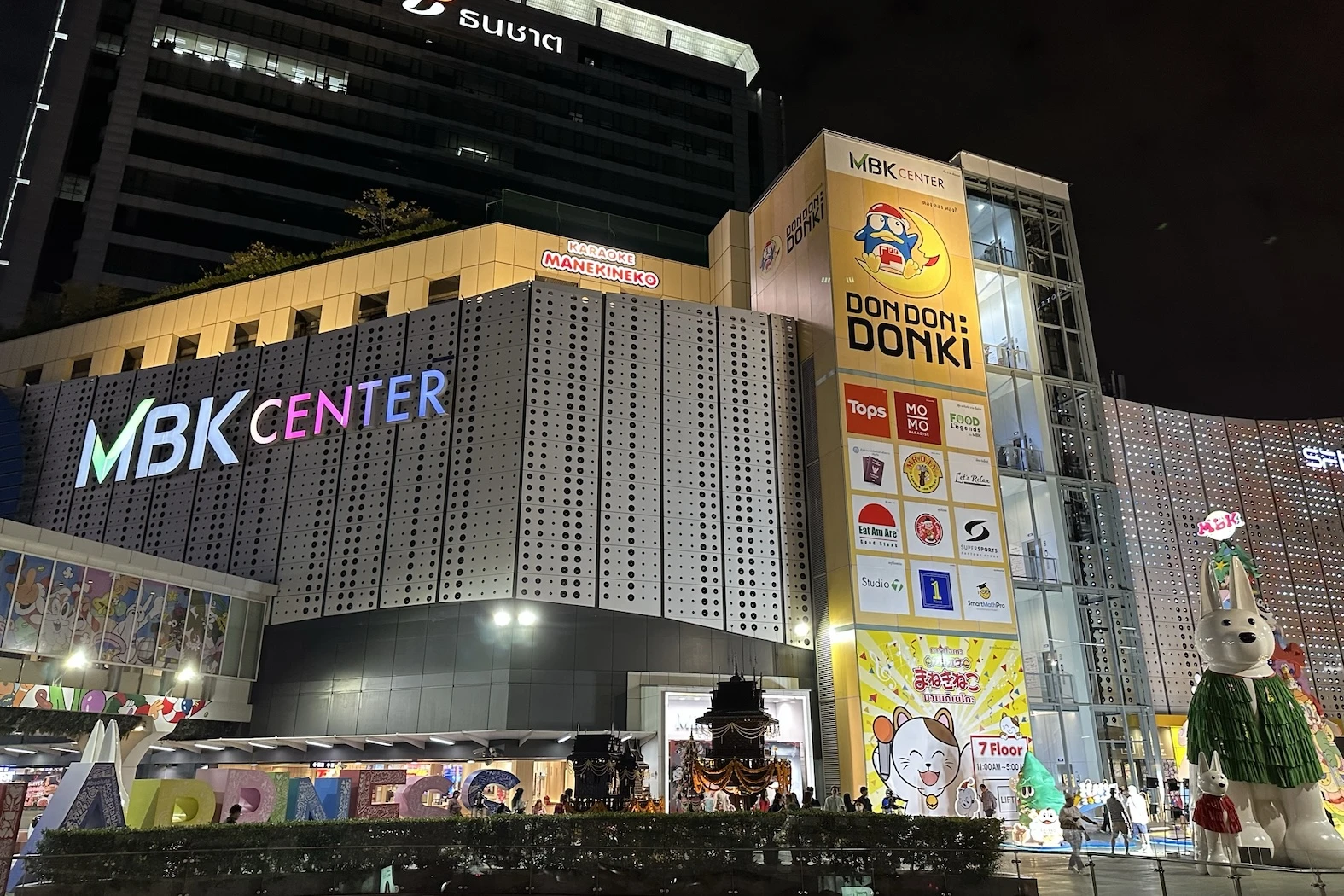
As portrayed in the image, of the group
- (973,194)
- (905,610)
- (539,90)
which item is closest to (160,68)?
(539,90)

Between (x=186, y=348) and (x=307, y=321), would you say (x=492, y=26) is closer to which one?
(x=186, y=348)

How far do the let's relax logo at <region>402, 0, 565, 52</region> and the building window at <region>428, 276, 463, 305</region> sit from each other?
1636 inches

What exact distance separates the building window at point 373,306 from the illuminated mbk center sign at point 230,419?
5.09 metres

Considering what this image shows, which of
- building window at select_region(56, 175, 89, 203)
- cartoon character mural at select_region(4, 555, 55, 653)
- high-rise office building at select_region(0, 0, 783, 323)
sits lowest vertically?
cartoon character mural at select_region(4, 555, 55, 653)

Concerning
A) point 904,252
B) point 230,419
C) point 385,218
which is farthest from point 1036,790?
point 385,218

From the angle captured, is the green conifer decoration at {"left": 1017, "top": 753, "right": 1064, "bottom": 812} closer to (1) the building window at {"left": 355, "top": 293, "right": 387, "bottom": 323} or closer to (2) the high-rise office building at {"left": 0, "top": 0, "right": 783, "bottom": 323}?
(1) the building window at {"left": 355, "top": 293, "right": 387, "bottom": 323}

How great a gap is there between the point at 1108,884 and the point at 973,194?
1006 inches

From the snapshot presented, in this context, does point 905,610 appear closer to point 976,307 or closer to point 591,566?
point 591,566

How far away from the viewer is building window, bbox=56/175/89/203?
2212 inches

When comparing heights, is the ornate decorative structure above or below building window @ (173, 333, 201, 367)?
below

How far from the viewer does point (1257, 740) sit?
48.6ft

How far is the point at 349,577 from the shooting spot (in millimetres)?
25859

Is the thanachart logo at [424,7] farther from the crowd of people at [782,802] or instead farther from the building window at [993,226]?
the crowd of people at [782,802]

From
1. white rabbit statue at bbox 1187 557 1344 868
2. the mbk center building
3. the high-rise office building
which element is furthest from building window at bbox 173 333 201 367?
white rabbit statue at bbox 1187 557 1344 868
